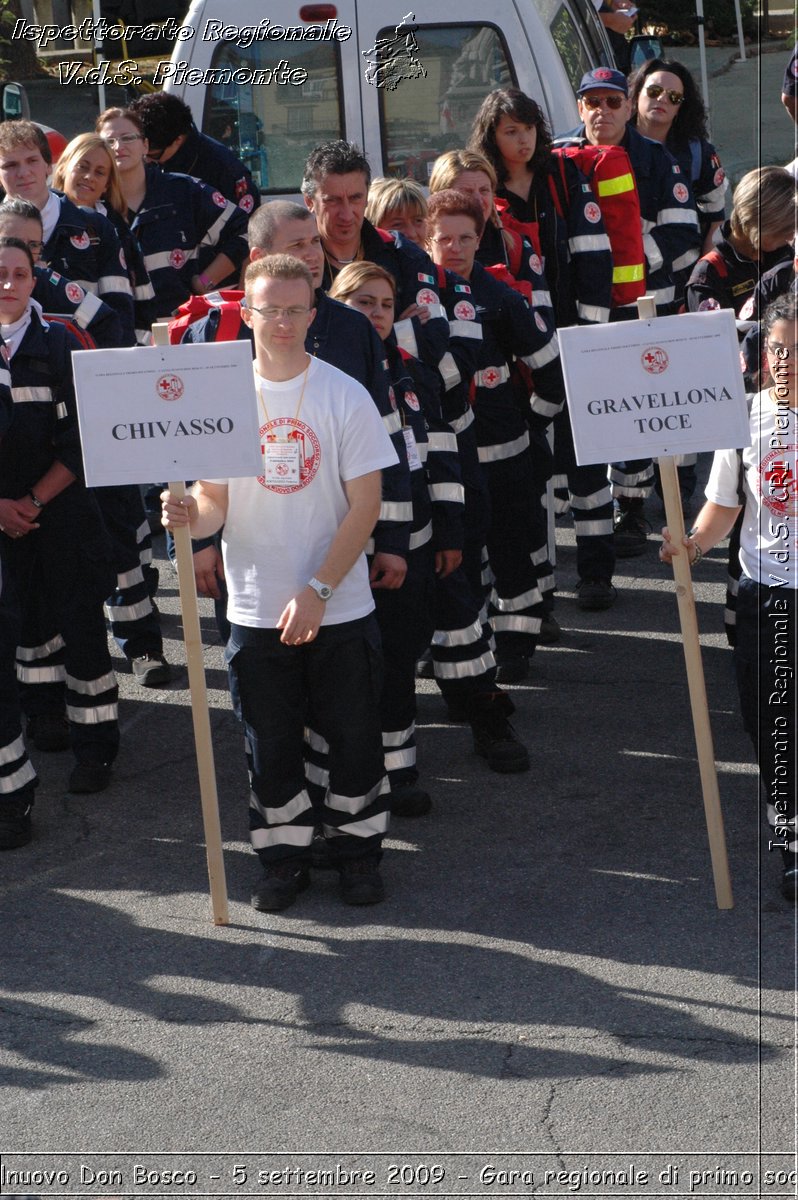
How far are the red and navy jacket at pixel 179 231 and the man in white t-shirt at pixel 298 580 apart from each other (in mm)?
3260

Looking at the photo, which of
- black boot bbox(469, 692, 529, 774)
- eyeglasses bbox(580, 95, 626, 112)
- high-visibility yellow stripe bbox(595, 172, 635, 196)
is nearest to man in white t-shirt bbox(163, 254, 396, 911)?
black boot bbox(469, 692, 529, 774)

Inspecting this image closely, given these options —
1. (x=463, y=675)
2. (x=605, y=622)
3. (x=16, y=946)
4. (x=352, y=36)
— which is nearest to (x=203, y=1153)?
(x=16, y=946)

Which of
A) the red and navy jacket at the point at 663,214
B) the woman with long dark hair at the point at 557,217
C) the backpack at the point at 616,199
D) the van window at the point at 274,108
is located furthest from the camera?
the van window at the point at 274,108

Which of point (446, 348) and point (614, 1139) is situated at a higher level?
point (446, 348)

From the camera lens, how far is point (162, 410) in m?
4.30

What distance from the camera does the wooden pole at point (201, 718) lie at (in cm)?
441

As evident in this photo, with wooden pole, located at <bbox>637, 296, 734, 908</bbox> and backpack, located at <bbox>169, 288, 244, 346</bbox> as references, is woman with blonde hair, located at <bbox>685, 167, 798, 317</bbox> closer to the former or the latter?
wooden pole, located at <bbox>637, 296, 734, 908</bbox>

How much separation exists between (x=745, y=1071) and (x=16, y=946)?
2.08m

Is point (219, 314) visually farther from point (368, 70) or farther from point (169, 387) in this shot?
point (368, 70)

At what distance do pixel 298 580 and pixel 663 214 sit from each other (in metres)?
4.05

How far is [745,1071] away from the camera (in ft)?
12.0

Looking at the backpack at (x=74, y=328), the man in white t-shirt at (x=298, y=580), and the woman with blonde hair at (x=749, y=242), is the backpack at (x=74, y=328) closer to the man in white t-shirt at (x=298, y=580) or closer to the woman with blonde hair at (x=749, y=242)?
the man in white t-shirt at (x=298, y=580)

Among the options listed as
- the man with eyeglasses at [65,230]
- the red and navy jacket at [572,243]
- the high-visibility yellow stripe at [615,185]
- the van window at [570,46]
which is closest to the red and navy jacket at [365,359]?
the man with eyeglasses at [65,230]

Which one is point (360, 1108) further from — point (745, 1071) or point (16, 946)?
point (16, 946)
